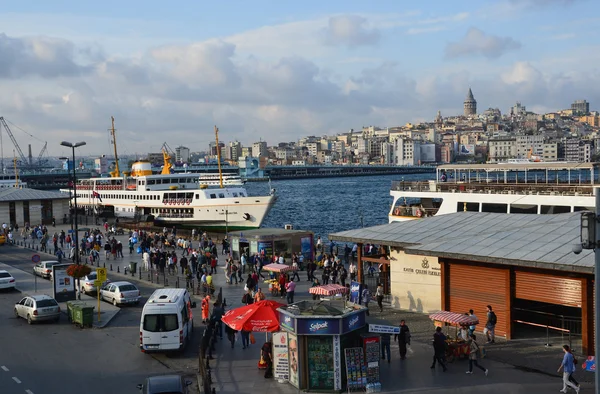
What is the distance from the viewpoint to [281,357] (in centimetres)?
1482

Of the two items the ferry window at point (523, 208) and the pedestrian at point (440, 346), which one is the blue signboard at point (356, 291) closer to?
the pedestrian at point (440, 346)

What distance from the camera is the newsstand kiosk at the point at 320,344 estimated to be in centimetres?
1407

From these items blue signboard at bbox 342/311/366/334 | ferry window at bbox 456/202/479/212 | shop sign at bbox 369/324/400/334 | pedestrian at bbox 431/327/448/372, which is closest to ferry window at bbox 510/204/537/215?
ferry window at bbox 456/202/479/212

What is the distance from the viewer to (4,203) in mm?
50656

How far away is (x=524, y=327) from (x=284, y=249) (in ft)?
46.5

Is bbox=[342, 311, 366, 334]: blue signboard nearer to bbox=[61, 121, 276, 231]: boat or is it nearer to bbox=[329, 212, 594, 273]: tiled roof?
bbox=[329, 212, 594, 273]: tiled roof

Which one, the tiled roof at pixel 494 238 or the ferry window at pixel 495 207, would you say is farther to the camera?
the ferry window at pixel 495 207

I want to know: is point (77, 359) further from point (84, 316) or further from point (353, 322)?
point (353, 322)

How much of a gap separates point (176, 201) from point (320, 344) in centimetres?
4805

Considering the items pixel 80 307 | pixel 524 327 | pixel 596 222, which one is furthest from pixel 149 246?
pixel 596 222

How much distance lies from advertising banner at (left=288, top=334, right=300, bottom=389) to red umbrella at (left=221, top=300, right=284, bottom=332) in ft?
3.95

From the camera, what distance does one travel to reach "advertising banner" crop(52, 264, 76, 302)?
78.6 ft

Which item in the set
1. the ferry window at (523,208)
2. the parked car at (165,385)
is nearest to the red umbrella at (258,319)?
the parked car at (165,385)

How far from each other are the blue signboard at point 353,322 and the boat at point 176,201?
37.5 m
